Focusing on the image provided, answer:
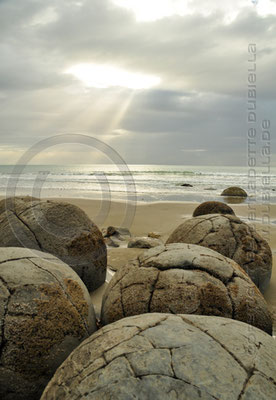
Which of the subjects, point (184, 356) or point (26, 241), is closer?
point (184, 356)

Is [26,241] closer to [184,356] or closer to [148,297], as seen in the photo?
[148,297]

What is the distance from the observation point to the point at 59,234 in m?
4.89

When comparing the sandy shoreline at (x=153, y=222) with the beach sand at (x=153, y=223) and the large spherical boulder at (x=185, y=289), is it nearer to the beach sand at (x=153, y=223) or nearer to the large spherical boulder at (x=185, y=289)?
the beach sand at (x=153, y=223)

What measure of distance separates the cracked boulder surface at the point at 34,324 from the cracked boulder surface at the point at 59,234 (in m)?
1.68

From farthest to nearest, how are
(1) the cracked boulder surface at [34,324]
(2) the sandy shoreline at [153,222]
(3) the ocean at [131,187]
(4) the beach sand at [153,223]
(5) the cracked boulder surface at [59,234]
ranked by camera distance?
(3) the ocean at [131,187]
(2) the sandy shoreline at [153,222]
(4) the beach sand at [153,223]
(5) the cracked boulder surface at [59,234]
(1) the cracked boulder surface at [34,324]

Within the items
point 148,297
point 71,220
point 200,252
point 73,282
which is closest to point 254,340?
point 148,297

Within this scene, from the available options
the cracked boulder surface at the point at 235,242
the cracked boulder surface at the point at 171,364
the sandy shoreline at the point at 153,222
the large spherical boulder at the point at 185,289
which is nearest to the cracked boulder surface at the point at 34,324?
the large spherical boulder at the point at 185,289

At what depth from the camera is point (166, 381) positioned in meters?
1.78

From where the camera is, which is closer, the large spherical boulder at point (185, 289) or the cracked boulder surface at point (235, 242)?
the large spherical boulder at point (185, 289)

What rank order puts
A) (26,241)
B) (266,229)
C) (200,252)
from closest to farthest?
(200,252), (26,241), (266,229)

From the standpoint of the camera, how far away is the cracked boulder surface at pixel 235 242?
5164 millimetres

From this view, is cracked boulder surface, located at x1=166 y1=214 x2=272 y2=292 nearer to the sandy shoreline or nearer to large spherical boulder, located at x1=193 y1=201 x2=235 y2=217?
the sandy shoreline

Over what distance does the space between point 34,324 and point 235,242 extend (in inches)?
136

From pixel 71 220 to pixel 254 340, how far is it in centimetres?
339
